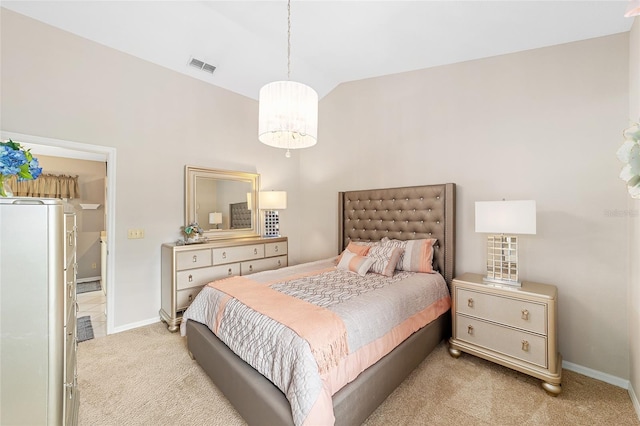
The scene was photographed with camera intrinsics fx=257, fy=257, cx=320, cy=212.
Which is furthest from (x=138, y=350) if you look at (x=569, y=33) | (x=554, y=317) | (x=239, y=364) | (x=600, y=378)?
(x=569, y=33)

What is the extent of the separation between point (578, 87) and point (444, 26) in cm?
127

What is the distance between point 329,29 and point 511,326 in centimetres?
327

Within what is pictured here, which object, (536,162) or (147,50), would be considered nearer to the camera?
(536,162)

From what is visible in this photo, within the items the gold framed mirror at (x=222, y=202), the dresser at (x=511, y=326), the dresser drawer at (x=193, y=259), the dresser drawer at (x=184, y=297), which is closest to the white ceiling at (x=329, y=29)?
the gold framed mirror at (x=222, y=202)

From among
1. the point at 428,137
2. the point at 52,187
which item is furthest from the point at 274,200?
the point at 52,187

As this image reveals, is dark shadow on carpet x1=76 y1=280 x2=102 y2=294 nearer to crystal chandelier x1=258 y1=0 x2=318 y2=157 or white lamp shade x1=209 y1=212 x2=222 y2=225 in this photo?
white lamp shade x1=209 y1=212 x2=222 y2=225

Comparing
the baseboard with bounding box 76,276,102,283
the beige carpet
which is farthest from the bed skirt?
the baseboard with bounding box 76,276,102,283

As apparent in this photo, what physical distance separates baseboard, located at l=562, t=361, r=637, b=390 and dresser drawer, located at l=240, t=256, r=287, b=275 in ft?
10.5

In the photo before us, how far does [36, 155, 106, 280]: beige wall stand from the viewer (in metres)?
4.92

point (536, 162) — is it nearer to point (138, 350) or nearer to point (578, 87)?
point (578, 87)

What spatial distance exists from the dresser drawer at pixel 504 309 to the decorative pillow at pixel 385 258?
2.03ft

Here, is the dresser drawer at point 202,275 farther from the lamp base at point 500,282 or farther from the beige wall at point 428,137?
the lamp base at point 500,282

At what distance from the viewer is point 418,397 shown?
1.86 m

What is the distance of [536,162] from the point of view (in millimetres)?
2381
